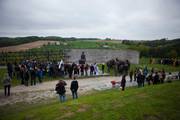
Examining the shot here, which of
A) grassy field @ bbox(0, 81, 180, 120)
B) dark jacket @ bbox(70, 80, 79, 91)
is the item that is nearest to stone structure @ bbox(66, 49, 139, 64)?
dark jacket @ bbox(70, 80, 79, 91)

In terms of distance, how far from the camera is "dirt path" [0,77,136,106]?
17.9 meters

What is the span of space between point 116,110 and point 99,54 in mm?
29751

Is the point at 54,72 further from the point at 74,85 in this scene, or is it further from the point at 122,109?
the point at 122,109

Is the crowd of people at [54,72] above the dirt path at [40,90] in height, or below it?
above

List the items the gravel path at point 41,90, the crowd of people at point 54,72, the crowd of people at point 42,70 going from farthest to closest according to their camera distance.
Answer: the crowd of people at point 42,70
the crowd of people at point 54,72
the gravel path at point 41,90

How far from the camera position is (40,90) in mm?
20641

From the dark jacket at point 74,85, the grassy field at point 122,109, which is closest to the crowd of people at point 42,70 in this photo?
the dark jacket at point 74,85

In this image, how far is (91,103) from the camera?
1330cm

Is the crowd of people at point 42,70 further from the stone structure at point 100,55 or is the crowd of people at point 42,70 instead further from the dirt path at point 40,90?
the stone structure at point 100,55

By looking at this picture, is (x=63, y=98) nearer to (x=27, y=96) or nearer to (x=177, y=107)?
(x=27, y=96)

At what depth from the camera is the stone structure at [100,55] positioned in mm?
38562

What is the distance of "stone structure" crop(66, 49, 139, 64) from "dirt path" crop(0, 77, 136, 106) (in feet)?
43.1

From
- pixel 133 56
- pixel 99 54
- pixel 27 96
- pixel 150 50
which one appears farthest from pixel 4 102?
pixel 150 50

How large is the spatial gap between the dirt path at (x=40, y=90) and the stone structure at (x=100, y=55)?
13124 mm
